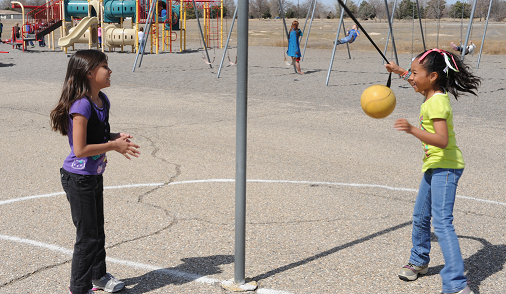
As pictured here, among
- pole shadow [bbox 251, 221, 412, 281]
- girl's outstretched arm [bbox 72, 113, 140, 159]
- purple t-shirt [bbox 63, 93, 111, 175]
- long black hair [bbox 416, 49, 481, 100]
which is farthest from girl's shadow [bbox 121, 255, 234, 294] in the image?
long black hair [bbox 416, 49, 481, 100]

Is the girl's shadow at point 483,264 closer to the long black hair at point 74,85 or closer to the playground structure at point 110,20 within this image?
the long black hair at point 74,85

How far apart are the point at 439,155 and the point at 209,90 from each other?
11887 millimetres

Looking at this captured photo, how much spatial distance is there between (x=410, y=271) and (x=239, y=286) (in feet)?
3.92

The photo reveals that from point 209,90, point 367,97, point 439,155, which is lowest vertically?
point 209,90

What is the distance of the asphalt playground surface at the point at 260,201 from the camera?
144 inches

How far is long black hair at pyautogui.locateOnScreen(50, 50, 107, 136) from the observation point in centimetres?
309

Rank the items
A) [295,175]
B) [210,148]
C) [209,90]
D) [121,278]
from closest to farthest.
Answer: [121,278] → [295,175] → [210,148] → [209,90]

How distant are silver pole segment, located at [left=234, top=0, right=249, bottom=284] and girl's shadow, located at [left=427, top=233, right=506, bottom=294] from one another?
4.61 feet

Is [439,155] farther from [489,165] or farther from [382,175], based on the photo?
[489,165]

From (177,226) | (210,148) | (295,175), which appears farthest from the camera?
(210,148)

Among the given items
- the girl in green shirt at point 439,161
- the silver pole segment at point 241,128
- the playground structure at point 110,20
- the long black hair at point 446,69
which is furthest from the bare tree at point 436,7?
the playground structure at point 110,20

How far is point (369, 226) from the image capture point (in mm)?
4598

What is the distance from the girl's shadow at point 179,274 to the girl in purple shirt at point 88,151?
0.35m

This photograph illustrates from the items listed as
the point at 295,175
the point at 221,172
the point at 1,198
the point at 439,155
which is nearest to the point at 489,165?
the point at 295,175
